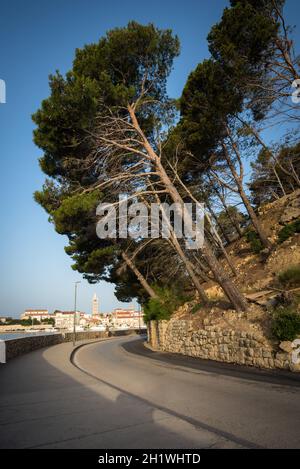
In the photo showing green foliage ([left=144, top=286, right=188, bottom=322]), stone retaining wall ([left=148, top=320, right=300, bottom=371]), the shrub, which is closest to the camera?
the shrub

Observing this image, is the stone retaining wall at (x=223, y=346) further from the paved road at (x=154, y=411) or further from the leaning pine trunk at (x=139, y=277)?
the leaning pine trunk at (x=139, y=277)

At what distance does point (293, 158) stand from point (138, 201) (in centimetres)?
1360

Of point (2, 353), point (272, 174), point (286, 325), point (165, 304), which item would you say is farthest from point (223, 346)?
point (272, 174)

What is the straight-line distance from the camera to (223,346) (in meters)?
12.5

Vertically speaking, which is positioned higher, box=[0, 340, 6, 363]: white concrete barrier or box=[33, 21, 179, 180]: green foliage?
box=[33, 21, 179, 180]: green foliage

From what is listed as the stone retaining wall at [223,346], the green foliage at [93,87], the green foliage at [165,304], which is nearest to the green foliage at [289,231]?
the green foliage at [165,304]

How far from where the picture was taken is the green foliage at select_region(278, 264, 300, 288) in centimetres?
1241

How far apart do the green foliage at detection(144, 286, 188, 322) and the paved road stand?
10.7m

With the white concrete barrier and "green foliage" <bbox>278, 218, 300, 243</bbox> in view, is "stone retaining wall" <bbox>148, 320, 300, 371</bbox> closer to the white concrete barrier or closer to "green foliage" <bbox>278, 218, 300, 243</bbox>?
"green foliage" <bbox>278, 218, 300, 243</bbox>

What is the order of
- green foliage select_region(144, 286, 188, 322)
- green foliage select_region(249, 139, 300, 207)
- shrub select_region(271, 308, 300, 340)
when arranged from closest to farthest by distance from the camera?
shrub select_region(271, 308, 300, 340), green foliage select_region(144, 286, 188, 322), green foliage select_region(249, 139, 300, 207)

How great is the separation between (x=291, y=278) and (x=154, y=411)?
9093 mm

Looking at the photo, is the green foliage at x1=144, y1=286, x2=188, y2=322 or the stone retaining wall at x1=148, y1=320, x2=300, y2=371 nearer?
the stone retaining wall at x1=148, y1=320, x2=300, y2=371

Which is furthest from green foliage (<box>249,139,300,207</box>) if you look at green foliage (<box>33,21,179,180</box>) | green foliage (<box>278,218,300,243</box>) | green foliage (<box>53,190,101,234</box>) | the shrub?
the shrub
